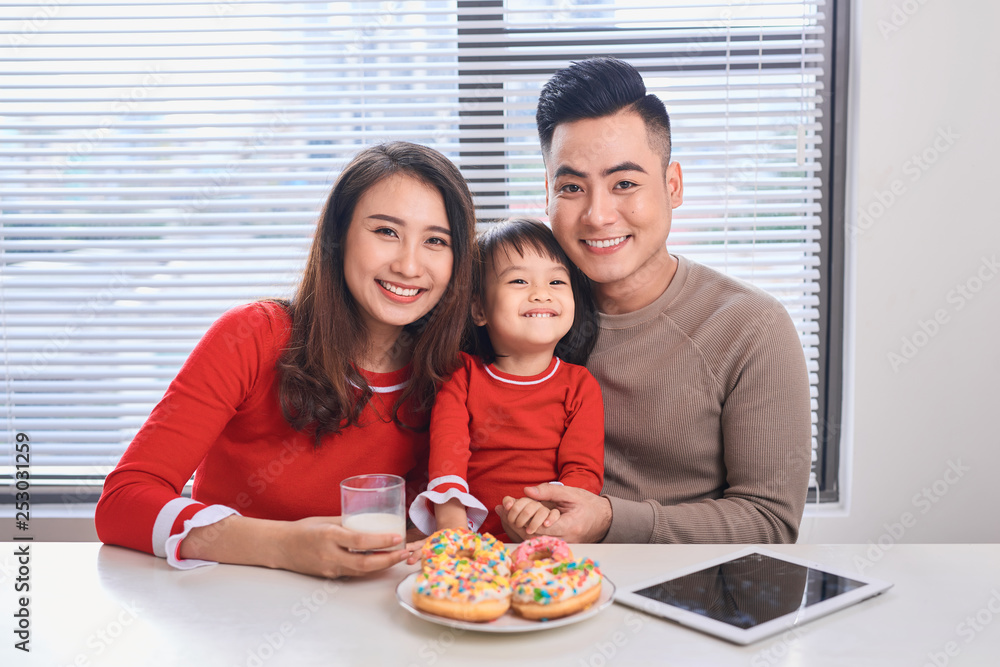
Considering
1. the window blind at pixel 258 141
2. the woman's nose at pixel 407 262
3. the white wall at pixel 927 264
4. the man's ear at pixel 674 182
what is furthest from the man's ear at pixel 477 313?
the white wall at pixel 927 264

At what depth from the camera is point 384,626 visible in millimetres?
981

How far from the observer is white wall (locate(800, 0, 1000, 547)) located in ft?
7.73

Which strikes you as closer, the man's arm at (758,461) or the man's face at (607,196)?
the man's arm at (758,461)

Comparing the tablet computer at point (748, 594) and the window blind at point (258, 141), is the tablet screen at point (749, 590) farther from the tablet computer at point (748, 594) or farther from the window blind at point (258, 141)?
the window blind at point (258, 141)

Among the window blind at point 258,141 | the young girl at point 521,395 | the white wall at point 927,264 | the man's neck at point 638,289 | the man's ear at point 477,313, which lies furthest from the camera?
the window blind at point 258,141

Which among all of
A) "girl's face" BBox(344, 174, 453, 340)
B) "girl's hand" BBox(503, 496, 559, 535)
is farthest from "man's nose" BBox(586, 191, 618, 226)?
"girl's hand" BBox(503, 496, 559, 535)

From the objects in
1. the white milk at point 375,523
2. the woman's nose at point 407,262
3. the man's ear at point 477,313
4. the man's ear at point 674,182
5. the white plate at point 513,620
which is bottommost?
the white plate at point 513,620

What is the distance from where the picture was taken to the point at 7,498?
2.67m

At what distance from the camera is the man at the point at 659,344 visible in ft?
5.36

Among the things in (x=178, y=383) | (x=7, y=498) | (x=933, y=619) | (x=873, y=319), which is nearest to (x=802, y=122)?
(x=873, y=319)

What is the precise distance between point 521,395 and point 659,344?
1.18 feet

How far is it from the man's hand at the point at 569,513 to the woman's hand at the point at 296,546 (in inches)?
11.3

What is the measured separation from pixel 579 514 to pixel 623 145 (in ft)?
2.76

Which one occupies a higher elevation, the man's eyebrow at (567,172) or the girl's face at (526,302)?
the man's eyebrow at (567,172)
